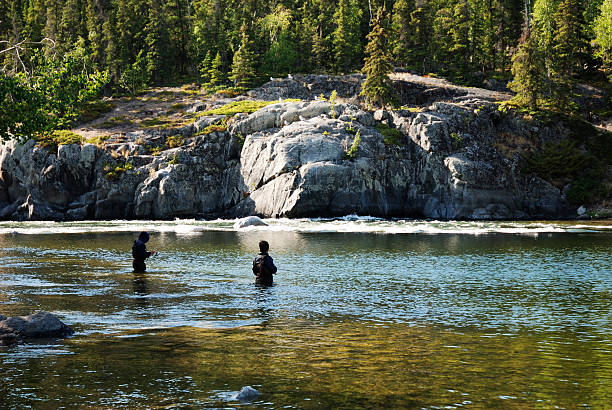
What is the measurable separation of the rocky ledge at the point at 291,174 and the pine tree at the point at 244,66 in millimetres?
25479

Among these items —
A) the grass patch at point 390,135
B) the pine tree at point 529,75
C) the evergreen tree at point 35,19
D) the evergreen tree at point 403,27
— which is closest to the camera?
the grass patch at point 390,135

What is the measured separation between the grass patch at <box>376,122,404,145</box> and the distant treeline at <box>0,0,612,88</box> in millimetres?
32492

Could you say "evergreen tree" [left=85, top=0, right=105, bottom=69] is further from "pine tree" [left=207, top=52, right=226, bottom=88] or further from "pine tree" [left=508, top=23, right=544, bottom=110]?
"pine tree" [left=508, top=23, right=544, bottom=110]

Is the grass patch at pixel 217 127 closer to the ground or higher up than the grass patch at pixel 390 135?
higher up

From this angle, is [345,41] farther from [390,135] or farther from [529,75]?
[390,135]

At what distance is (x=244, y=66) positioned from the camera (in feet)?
312

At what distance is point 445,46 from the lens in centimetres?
10150

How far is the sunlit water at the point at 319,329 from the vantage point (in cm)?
993

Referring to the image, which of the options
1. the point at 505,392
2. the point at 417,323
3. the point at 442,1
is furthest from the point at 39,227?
the point at 442,1

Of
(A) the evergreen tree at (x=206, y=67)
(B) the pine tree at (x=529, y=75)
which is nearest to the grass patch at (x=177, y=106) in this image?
(A) the evergreen tree at (x=206, y=67)

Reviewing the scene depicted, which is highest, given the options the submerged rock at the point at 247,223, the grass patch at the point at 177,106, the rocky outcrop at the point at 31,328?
the grass patch at the point at 177,106

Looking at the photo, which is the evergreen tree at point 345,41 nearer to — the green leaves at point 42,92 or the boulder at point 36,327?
the green leaves at point 42,92

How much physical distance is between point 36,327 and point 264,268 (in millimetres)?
9175

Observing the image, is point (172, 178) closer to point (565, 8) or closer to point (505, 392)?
point (505, 392)
